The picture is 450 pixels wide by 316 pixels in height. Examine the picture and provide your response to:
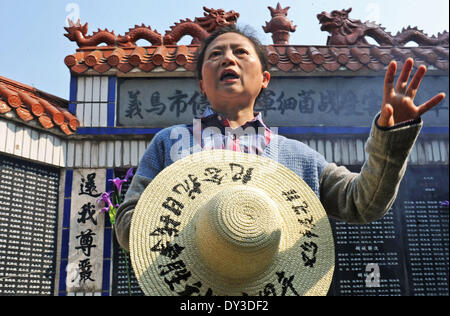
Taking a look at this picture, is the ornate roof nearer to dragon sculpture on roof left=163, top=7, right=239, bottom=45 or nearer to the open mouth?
dragon sculpture on roof left=163, top=7, right=239, bottom=45

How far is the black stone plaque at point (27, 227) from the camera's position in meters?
4.89

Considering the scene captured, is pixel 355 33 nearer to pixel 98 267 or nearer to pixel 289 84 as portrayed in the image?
pixel 289 84

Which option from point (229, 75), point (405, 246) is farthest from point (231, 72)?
point (405, 246)

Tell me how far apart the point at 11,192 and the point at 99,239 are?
1.10 m

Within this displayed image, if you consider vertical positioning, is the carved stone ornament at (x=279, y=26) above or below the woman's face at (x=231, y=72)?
above

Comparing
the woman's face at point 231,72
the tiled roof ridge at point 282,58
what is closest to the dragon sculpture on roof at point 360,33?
the tiled roof ridge at point 282,58

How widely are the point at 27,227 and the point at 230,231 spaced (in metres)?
4.27

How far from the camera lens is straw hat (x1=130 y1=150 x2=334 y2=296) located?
4.99 feet

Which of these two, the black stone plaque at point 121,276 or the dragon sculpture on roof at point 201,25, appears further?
the dragon sculpture on roof at point 201,25

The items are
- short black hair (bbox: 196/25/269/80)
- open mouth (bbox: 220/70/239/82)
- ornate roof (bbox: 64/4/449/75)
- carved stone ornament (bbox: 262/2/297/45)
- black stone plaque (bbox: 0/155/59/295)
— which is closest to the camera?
open mouth (bbox: 220/70/239/82)

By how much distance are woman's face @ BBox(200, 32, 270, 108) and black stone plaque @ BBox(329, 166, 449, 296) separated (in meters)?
3.99

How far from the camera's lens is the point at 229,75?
6.44 feet

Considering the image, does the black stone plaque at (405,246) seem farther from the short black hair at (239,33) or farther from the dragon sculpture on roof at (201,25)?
the short black hair at (239,33)

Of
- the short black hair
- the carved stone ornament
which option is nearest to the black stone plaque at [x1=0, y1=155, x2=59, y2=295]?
the carved stone ornament
